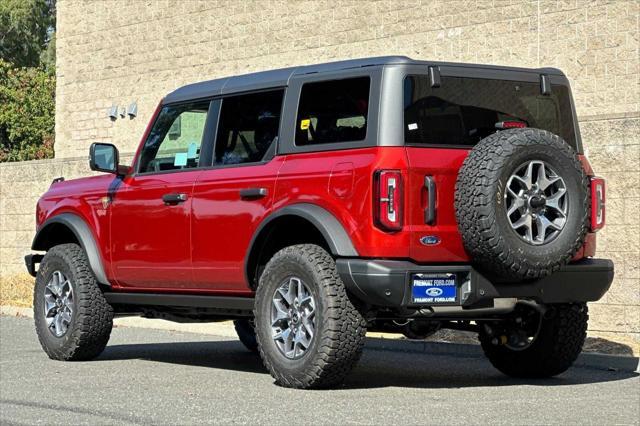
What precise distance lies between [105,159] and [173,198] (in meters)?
1.07

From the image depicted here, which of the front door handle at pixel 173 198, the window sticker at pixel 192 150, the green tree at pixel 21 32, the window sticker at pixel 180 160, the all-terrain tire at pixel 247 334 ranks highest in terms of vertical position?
the green tree at pixel 21 32

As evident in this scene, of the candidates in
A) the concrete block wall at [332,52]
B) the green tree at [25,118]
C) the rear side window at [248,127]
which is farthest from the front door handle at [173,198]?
the green tree at [25,118]

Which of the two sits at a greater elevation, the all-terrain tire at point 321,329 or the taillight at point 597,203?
the taillight at point 597,203

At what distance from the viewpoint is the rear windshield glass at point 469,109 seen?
8891mm

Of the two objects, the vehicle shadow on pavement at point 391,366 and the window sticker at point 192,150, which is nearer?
the vehicle shadow on pavement at point 391,366

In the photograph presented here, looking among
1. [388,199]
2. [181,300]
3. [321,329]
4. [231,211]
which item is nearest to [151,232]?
[181,300]

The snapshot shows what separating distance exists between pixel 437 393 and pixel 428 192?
55.4 inches

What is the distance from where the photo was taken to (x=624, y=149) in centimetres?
1333

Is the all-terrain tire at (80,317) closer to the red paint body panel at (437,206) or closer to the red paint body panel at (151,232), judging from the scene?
the red paint body panel at (151,232)

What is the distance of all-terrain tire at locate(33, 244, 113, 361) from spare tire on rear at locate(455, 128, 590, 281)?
12.4ft

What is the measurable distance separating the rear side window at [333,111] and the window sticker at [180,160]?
1373 mm

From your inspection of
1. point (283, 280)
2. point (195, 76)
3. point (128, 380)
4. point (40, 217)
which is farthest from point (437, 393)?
point (195, 76)

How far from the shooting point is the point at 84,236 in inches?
448

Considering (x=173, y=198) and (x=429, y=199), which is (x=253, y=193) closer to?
(x=173, y=198)
